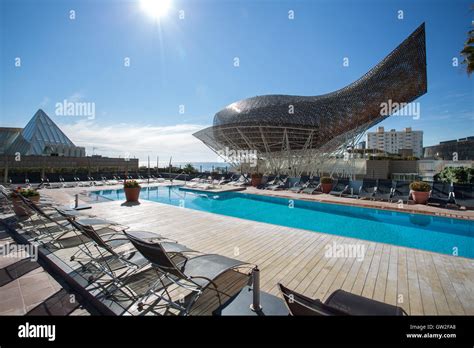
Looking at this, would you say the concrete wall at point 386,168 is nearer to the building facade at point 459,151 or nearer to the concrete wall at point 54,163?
the building facade at point 459,151

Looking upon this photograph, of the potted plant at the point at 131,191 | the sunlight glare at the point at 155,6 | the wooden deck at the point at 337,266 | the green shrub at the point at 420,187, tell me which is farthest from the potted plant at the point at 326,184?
the sunlight glare at the point at 155,6

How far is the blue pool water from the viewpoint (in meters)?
6.02

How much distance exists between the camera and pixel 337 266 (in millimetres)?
3748

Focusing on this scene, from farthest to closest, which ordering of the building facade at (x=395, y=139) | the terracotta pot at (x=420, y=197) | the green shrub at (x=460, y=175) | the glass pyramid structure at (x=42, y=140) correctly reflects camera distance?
the building facade at (x=395, y=139), the glass pyramid structure at (x=42, y=140), the green shrub at (x=460, y=175), the terracotta pot at (x=420, y=197)

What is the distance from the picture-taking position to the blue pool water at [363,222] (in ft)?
19.8

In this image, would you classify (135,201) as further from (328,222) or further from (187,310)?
(187,310)

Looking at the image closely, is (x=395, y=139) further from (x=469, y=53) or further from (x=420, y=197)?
(x=469, y=53)

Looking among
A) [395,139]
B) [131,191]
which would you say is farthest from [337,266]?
[395,139]

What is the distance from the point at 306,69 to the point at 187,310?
15.2 meters

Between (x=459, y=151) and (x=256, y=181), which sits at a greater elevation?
(x=459, y=151)

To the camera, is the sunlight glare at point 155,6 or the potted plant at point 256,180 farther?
the potted plant at point 256,180

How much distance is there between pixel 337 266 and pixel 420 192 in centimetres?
798

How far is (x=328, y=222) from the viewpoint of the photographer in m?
7.95
